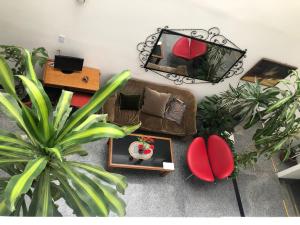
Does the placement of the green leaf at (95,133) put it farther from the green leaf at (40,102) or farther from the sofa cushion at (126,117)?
the sofa cushion at (126,117)

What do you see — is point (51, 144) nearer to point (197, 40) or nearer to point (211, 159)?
point (197, 40)

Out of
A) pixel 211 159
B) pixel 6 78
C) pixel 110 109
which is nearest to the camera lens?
pixel 6 78

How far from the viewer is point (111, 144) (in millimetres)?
4328

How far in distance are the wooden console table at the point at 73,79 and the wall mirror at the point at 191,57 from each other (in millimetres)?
861

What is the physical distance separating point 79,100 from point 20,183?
2.99 metres

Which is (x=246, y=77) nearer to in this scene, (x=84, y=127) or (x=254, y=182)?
(x=254, y=182)

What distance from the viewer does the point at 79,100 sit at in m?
4.37

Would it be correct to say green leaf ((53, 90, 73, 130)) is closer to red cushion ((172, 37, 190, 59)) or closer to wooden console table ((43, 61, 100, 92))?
wooden console table ((43, 61, 100, 92))

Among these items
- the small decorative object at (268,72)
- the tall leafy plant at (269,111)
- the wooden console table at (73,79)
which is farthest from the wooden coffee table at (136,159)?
the small decorative object at (268,72)

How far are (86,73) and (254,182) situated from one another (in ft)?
11.3

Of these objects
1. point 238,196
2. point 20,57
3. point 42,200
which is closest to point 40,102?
point 42,200

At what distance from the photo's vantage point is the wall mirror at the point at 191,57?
4.27m

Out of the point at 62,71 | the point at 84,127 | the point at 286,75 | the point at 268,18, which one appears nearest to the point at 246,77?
the point at 286,75
